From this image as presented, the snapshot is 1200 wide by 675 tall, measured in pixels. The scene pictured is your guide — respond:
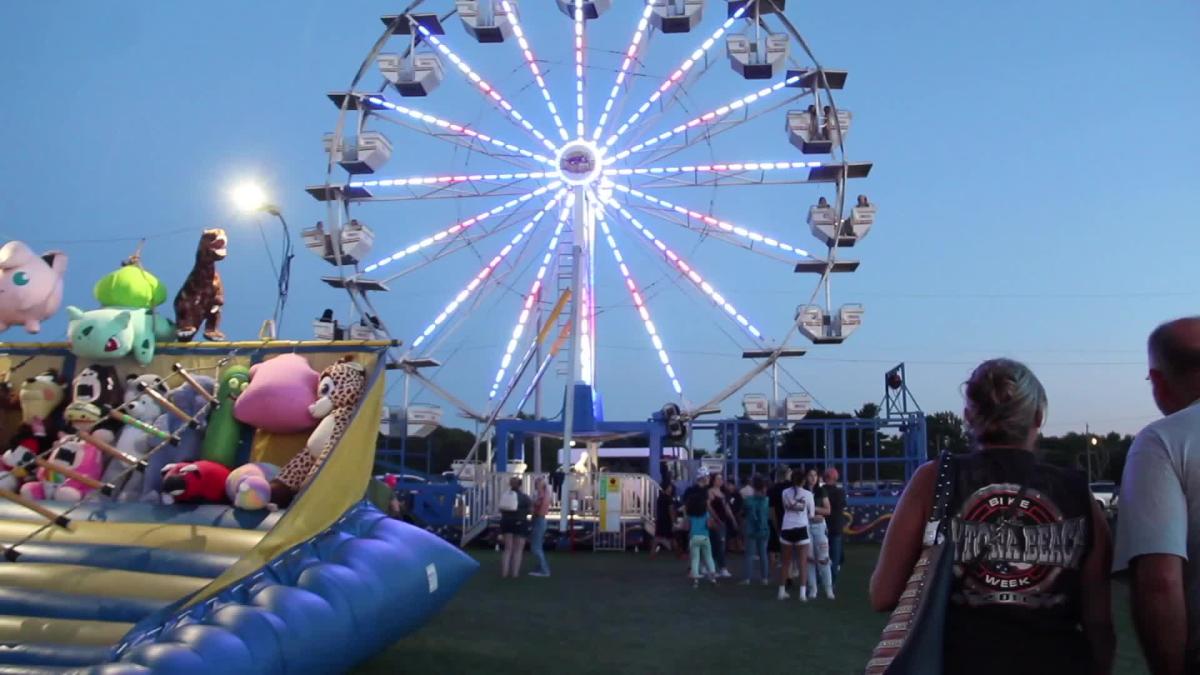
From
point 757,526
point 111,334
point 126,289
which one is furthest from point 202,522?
point 757,526

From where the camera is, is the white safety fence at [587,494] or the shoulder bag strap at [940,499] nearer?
the shoulder bag strap at [940,499]

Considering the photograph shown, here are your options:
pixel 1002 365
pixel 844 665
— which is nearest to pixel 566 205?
pixel 844 665

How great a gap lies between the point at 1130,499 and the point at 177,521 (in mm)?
4856

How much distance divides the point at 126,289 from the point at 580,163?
1160 cm

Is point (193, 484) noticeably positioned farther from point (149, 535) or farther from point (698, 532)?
point (698, 532)

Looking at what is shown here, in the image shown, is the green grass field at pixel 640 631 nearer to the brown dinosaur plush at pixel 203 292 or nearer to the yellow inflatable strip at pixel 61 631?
the yellow inflatable strip at pixel 61 631

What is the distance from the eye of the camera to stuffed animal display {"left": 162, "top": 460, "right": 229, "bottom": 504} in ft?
19.2

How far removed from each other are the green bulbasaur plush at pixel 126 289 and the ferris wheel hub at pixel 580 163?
1125 cm

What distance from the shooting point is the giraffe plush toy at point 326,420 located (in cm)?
605

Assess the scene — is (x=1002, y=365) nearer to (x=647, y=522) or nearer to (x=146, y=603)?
(x=146, y=603)

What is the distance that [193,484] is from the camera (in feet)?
19.2

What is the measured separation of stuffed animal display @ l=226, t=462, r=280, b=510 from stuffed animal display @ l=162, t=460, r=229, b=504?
0.23 ft

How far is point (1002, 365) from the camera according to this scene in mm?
2389

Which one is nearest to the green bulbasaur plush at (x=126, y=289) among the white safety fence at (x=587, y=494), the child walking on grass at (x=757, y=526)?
the child walking on grass at (x=757, y=526)
